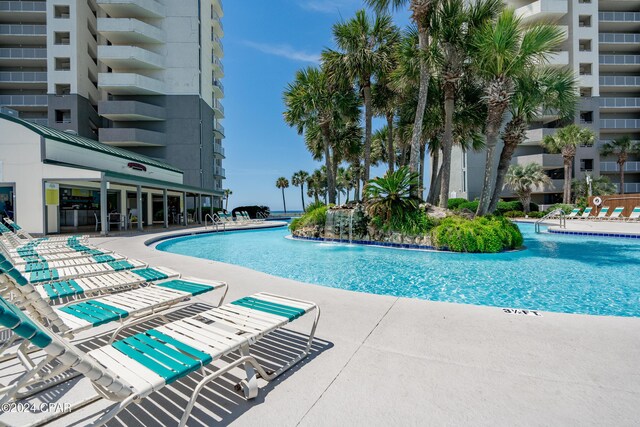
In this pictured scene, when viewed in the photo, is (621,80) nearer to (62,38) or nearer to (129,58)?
(129,58)

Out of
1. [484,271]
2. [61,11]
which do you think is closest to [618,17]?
[484,271]

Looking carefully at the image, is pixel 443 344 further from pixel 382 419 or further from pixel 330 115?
pixel 330 115

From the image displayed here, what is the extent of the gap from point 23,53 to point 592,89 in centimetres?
5547

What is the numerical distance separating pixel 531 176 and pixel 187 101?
33.2m

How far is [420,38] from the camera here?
1266 cm

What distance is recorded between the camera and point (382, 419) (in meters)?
1.95

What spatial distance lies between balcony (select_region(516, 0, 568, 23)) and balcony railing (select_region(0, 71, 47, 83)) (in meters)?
45.5

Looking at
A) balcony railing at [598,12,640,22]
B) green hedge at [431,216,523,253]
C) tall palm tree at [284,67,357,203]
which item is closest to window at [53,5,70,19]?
tall palm tree at [284,67,357,203]

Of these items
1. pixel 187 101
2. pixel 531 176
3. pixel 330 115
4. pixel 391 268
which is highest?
pixel 187 101

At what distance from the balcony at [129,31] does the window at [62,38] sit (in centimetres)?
305

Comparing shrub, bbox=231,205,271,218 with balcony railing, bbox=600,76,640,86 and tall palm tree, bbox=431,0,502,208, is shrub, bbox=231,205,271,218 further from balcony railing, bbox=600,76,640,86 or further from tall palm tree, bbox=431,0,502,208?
balcony railing, bbox=600,76,640,86

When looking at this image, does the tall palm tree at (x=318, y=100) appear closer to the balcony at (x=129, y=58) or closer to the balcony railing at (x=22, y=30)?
the balcony at (x=129, y=58)

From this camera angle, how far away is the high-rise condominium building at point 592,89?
1228 inches

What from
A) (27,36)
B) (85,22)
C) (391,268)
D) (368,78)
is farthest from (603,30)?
(27,36)
